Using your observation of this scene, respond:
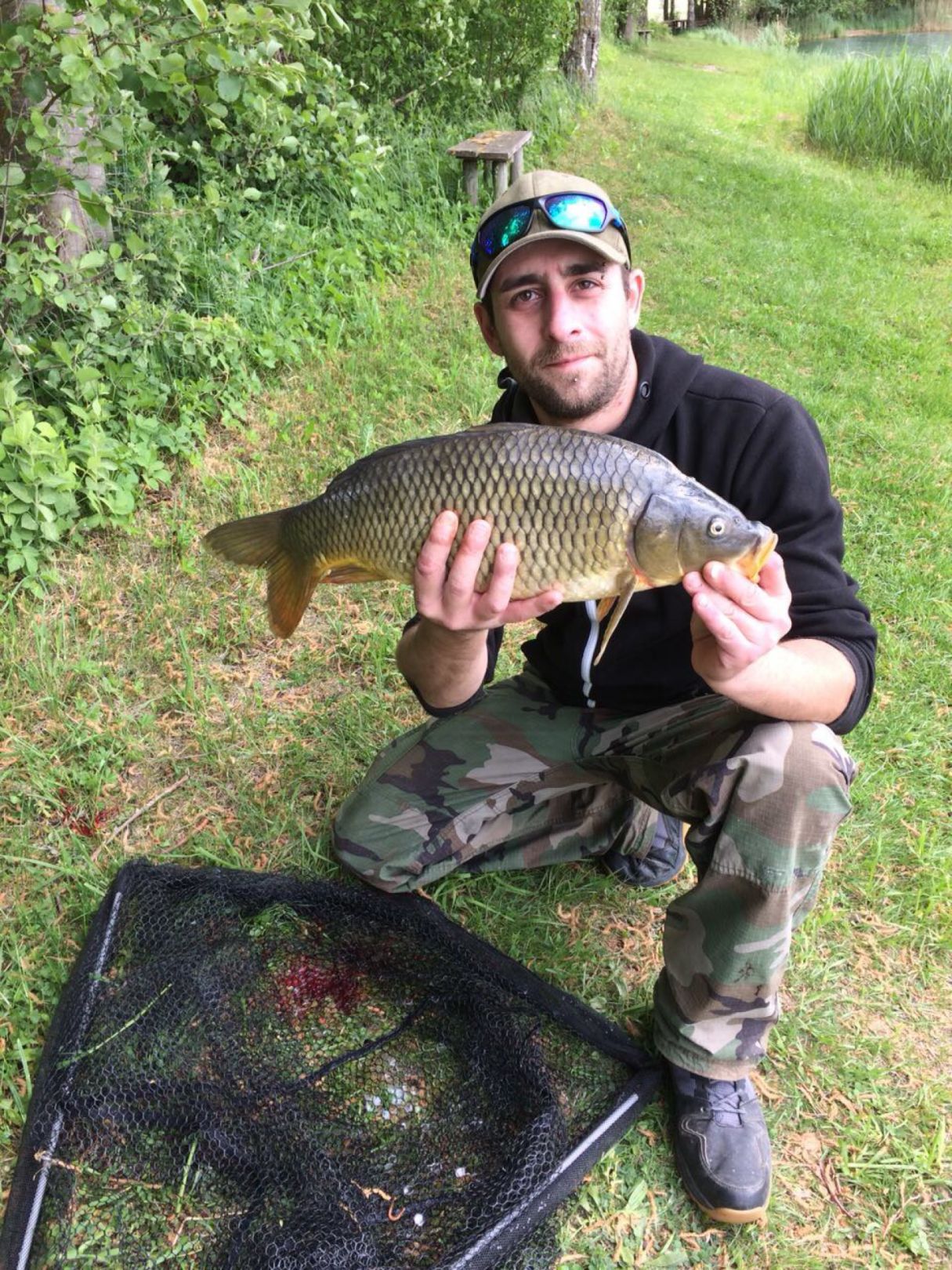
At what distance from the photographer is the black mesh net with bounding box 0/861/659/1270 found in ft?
4.06

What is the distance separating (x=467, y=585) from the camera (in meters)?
1.25

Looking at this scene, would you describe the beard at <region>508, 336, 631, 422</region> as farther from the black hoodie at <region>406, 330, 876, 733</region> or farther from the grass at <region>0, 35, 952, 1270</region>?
the grass at <region>0, 35, 952, 1270</region>

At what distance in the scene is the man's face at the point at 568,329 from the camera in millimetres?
1431

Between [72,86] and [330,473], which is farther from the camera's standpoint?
[330,473]

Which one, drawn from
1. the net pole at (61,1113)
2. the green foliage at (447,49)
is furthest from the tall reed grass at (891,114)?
the net pole at (61,1113)

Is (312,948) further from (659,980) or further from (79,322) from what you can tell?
(79,322)

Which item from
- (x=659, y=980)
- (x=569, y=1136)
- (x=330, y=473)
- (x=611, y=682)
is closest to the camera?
(x=569, y=1136)

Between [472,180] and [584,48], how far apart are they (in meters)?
4.02

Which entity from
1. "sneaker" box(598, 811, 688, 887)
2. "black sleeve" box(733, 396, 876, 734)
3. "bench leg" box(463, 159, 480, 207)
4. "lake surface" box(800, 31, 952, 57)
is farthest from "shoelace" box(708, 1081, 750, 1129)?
"lake surface" box(800, 31, 952, 57)

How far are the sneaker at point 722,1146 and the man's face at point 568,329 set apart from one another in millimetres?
1082

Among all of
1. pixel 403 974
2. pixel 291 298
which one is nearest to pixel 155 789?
pixel 403 974

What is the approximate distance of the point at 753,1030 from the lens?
1431 mm

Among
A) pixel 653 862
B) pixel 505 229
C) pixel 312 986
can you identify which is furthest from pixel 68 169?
pixel 653 862

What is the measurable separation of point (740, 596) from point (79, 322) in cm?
221
